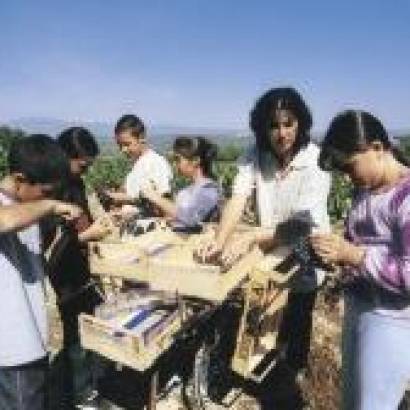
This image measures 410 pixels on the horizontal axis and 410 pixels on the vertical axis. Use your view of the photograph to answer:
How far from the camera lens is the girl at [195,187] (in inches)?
251

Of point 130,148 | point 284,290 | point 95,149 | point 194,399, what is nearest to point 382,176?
point 284,290

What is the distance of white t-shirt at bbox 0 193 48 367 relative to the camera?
3.51 m

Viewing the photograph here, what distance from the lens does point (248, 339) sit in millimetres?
5152

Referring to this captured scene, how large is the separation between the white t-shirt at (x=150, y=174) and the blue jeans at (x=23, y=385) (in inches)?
138

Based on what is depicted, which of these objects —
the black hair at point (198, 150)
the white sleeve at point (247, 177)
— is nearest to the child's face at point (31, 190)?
the white sleeve at point (247, 177)

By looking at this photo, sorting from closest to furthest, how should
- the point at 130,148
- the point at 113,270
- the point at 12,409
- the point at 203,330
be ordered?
the point at 12,409 → the point at 113,270 → the point at 203,330 → the point at 130,148

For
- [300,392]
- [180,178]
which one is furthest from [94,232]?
[180,178]

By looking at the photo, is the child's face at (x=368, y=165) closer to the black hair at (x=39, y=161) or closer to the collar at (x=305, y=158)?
the black hair at (x=39, y=161)

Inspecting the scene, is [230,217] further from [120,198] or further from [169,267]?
[120,198]

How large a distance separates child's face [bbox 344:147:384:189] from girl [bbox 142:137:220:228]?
9.60 feet

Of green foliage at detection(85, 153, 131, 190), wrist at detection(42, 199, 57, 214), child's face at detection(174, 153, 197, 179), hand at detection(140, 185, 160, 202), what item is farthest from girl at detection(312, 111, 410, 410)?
green foliage at detection(85, 153, 131, 190)

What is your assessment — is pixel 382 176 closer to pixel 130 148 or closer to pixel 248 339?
pixel 248 339

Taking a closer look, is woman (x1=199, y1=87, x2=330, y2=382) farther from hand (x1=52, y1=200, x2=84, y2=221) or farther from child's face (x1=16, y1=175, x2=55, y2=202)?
child's face (x1=16, y1=175, x2=55, y2=202)

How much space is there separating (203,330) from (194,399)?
546mm
